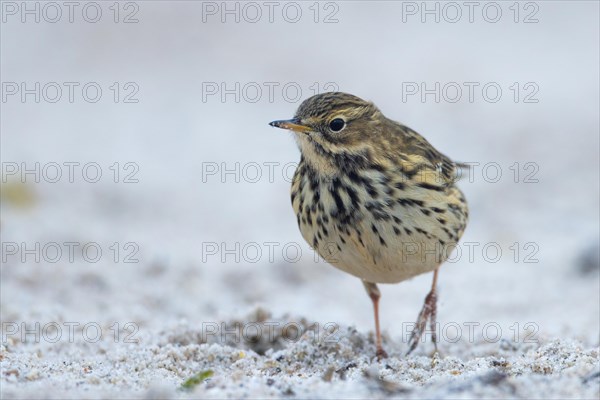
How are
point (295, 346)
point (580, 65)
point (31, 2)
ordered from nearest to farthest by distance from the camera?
point (295, 346) → point (580, 65) → point (31, 2)

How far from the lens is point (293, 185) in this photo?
640 cm

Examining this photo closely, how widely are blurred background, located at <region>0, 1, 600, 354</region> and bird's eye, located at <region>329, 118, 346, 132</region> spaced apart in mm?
1577

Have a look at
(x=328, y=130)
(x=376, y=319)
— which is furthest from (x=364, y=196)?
(x=376, y=319)

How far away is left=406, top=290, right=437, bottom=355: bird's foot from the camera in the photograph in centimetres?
658

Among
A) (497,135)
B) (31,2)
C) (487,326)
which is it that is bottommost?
(487,326)

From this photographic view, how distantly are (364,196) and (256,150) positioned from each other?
19.7 ft

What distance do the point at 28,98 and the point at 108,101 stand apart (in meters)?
1.12

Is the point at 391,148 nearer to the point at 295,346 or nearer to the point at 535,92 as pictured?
the point at 295,346

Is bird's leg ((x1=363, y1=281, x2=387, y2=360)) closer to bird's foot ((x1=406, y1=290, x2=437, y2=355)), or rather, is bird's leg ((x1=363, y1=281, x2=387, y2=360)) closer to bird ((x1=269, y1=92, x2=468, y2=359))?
bird ((x1=269, y1=92, x2=468, y2=359))

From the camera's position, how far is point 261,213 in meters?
10.6

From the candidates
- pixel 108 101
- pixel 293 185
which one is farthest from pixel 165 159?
pixel 293 185

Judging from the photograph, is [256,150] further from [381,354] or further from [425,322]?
[381,354]

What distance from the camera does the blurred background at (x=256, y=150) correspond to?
8.34m

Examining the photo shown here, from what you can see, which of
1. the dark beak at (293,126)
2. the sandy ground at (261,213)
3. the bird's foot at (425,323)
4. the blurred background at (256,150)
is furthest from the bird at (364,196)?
the blurred background at (256,150)
